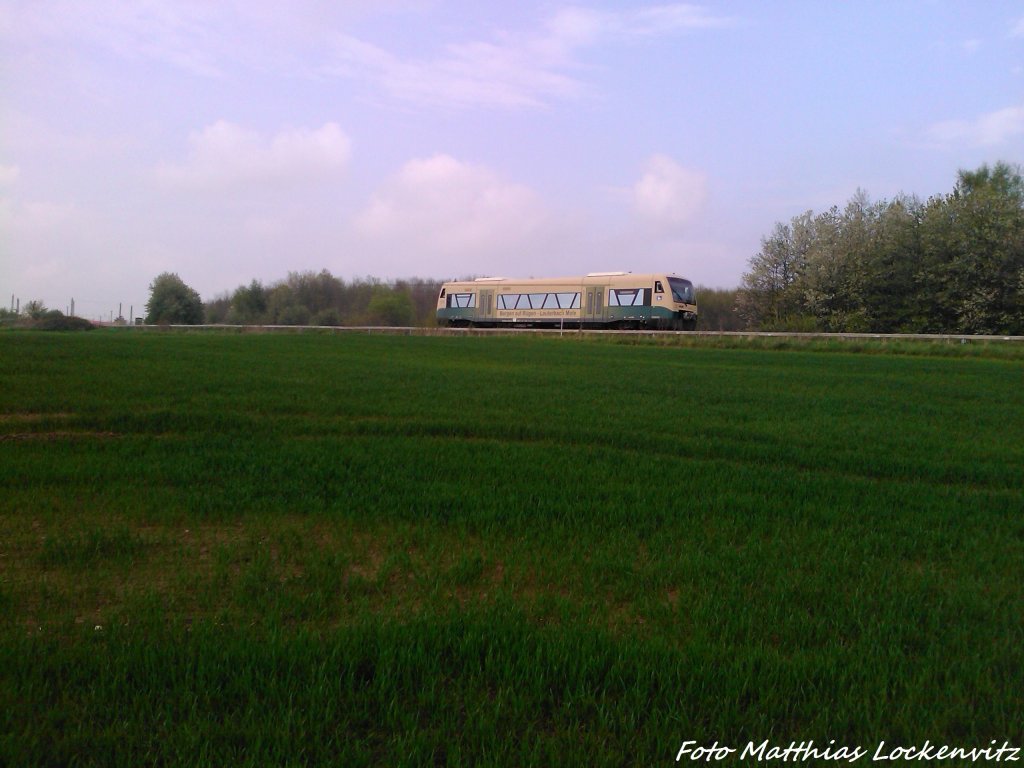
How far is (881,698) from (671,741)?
101 cm

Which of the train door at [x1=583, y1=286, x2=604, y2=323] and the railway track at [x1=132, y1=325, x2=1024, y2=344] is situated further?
the train door at [x1=583, y1=286, x2=604, y2=323]

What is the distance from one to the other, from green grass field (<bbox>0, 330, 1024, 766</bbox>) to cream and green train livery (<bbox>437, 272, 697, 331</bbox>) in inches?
1249

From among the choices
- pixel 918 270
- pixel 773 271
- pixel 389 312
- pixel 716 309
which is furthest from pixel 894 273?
pixel 389 312

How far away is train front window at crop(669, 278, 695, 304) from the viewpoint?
41.7m

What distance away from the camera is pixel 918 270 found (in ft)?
158

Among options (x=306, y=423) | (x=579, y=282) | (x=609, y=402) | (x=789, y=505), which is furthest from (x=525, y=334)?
(x=789, y=505)

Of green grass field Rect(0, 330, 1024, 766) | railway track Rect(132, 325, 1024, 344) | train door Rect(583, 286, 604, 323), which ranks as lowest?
green grass field Rect(0, 330, 1024, 766)

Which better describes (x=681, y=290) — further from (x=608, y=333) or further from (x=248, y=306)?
(x=248, y=306)

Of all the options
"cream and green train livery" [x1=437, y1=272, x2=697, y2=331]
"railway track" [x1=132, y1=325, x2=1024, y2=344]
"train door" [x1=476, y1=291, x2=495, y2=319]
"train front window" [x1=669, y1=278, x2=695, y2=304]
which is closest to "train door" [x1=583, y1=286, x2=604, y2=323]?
"cream and green train livery" [x1=437, y1=272, x2=697, y2=331]

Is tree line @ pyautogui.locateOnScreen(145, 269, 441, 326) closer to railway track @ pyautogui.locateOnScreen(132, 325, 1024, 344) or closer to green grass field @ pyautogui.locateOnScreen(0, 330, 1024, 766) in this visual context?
railway track @ pyautogui.locateOnScreen(132, 325, 1024, 344)

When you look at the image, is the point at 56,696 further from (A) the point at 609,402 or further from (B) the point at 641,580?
(A) the point at 609,402

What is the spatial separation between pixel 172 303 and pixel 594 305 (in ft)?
126

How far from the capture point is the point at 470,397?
528 inches

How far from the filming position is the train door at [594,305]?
4353 cm
